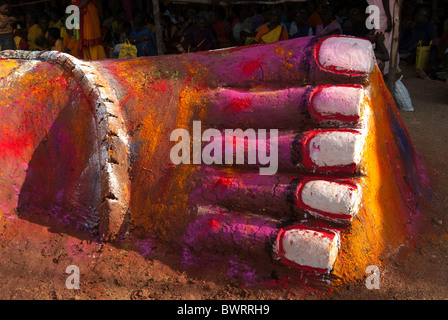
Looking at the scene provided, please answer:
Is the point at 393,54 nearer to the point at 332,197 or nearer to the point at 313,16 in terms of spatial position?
the point at 313,16

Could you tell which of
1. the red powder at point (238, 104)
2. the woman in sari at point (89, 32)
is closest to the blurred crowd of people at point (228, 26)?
the woman in sari at point (89, 32)

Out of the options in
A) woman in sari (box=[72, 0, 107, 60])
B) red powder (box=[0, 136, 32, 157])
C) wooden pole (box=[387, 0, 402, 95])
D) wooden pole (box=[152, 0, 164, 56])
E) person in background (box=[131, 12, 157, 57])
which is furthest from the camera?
person in background (box=[131, 12, 157, 57])

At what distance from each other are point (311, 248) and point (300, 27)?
502 centimetres

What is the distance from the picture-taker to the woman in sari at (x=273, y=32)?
17.8 feet

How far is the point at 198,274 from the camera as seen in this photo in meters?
1.61

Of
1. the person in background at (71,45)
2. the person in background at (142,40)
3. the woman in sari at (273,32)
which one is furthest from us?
the person in background at (71,45)

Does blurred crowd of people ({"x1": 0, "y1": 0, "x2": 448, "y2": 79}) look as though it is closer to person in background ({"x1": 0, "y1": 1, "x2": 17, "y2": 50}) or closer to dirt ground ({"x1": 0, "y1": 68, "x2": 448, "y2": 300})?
person in background ({"x1": 0, "y1": 1, "x2": 17, "y2": 50})

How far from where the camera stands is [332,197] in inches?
56.2

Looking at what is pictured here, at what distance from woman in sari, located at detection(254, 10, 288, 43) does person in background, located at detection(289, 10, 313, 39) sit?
28cm

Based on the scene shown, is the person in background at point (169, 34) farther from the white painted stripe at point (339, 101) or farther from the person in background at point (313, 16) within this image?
the white painted stripe at point (339, 101)

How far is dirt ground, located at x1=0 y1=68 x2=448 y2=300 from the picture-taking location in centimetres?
149

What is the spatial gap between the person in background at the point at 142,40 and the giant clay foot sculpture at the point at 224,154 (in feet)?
14.1

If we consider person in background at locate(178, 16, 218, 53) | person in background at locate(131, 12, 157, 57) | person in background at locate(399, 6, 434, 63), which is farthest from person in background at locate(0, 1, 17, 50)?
person in background at locate(399, 6, 434, 63)

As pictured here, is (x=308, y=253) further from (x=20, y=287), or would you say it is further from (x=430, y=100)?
(x=430, y=100)
